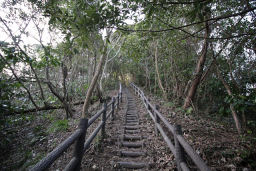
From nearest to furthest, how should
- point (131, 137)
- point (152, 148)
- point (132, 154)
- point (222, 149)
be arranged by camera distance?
point (222, 149) < point (132, 154) < point (152, 148) < point (131, 137)

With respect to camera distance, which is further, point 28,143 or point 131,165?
point 28,143

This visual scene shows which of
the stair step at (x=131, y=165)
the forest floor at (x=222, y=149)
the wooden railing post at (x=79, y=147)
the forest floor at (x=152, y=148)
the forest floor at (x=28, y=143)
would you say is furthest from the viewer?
the forest floor at (x=28, y=143)

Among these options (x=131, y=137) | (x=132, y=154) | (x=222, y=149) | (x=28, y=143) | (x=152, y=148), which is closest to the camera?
(x=222, y=149)

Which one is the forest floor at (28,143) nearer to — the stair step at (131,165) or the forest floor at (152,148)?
the forest floor at (152,148)

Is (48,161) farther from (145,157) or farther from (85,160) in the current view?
(145,157)

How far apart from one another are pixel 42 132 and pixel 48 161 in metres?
5.99

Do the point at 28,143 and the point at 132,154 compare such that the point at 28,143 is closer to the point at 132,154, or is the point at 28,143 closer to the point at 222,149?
the point at 132,154

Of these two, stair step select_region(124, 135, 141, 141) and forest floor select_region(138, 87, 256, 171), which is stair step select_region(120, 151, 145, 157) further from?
forest floor select_region(138, 87, 256, 171)

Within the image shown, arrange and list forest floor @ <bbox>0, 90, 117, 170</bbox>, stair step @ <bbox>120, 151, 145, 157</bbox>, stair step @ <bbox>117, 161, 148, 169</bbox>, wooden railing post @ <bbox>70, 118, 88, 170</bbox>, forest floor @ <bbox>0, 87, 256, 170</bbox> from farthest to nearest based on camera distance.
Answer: forest floor @ <bbox>0, 90, 117, 170</bbox>, stair step @ <bbox>120, 151, 145, 157</bbox>, stair step @ <bbox>117, 161, 148, 169</bbox>, forest floor @ <bbox>0, 87, 256, 170</bbox>, wooden railing post @ <bbox>70, 118, 88, 170</bbox>

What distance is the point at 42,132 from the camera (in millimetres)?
6055

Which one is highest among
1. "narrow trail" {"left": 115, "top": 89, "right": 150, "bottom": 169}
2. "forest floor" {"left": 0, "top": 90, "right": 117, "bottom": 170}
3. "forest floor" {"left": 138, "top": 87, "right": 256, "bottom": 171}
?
"forest floor" {"left": 138, "top": 87, "right": 256, "bottom": 171}

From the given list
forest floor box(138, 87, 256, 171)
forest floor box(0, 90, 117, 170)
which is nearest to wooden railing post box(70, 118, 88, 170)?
forest floor box(0, 90, 117, 170)

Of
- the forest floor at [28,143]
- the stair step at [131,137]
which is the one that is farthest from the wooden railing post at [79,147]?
the stair step at [131,137]

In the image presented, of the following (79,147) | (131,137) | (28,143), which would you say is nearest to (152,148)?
(131,137)
